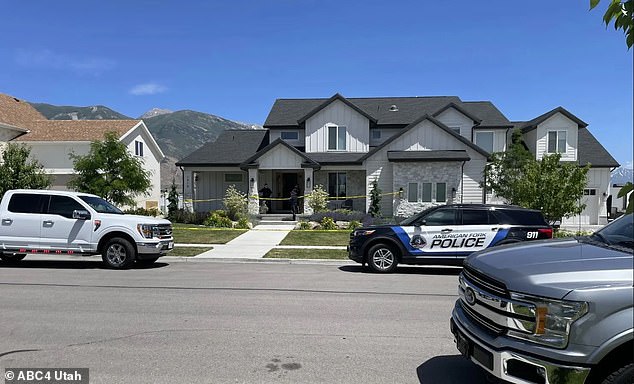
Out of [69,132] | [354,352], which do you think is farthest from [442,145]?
[69,132]

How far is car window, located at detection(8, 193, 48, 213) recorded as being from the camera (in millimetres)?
10969

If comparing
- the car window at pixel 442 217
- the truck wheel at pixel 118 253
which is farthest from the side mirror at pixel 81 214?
the car window at pixel 442 217

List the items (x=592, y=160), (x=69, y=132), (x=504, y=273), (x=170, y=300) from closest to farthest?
1. (x=504, y=273)
2. (x=170, y=300)
3. (x=592, y=160)
4. (x=69, y=132)

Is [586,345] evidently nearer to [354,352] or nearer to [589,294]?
[589,294]

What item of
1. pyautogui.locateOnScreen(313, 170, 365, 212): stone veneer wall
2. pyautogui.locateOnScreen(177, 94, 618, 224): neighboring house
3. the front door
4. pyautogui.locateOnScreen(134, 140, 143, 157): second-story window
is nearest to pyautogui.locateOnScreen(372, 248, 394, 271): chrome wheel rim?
the front door

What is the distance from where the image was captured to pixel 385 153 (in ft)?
84.8

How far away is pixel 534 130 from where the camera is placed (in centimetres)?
2866

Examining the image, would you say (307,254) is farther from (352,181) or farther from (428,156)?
(352,181)

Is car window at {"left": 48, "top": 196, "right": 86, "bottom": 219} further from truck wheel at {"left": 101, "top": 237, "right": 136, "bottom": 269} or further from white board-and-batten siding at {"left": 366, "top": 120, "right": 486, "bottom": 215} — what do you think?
white board-and-batten siding at {"left": 366, "top": 120, "right": 486, "bottom": 215}

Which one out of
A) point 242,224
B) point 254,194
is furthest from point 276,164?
point 242,224

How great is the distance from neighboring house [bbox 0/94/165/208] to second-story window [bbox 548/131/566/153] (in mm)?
27141

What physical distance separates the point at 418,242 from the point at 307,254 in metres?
4.18

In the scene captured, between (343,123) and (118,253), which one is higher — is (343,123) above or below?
above

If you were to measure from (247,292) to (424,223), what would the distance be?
470cm
